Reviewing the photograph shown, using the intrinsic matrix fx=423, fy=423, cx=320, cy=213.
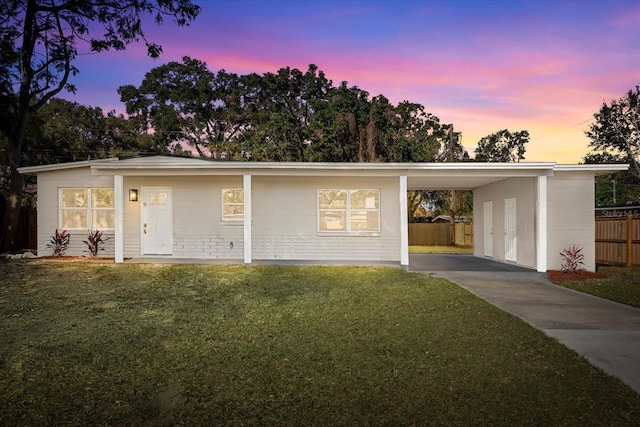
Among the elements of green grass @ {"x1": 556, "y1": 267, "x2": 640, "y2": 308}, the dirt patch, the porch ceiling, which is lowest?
green grass @ {"x1": 556, "y1": 267, "x2": 640, "y2": 308}

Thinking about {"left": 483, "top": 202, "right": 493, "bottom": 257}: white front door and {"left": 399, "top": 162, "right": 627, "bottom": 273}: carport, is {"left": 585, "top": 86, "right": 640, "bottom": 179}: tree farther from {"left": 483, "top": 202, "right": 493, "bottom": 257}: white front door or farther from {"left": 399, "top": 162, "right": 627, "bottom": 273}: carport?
{"left": 399, "top": 162, "right": 627, "bottom": 273}: carport

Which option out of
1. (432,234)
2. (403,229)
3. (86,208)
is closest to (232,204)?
(86,208)

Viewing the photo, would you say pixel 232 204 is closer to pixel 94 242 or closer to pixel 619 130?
pixel 94 242

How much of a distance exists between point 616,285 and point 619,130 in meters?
19.3

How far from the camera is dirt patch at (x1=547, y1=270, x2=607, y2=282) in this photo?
10.2 metres

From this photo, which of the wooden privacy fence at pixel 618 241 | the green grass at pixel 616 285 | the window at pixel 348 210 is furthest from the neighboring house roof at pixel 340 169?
the green grass at pixel 616 285

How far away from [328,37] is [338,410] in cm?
1222

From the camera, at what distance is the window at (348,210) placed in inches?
508

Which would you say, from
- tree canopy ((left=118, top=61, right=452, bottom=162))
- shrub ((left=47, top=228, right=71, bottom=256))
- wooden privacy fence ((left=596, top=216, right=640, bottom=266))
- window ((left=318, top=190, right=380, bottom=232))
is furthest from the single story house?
tree canopy ((left=118, top=61, right=452, bottom=162))

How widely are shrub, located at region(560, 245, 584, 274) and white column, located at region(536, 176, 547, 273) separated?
616mm

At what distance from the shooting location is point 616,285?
31.0 ft

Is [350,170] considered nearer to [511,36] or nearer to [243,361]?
[511,36]

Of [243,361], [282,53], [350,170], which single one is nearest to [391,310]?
[243,361]

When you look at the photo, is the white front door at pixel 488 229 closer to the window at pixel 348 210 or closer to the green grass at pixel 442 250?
the green grass at pixel 442 250
